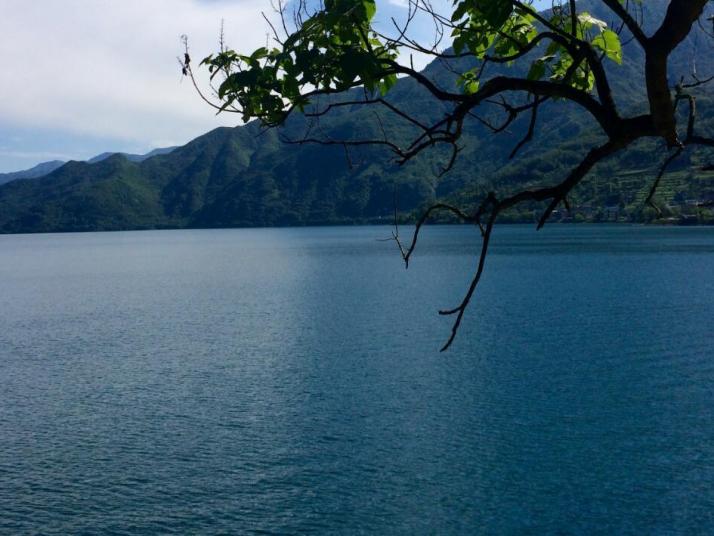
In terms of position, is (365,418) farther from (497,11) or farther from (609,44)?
(497,11)

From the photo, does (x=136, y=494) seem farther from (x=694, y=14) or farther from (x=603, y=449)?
(x=694, y=14)

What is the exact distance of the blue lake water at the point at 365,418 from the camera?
95.3 ft

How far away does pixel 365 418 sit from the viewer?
4084cm

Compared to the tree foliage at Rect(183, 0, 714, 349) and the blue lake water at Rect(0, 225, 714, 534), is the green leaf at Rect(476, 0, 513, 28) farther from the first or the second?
the blue lake water at Rect(0, 225, 714, 534)

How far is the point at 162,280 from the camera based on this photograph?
135 meters

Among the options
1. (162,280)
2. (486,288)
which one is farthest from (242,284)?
(486,288)

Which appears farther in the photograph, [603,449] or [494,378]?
[494,378]

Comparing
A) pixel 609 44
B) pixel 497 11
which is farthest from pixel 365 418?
pixel 497 11

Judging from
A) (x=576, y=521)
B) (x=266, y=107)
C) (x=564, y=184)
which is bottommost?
(x=576, y=521)

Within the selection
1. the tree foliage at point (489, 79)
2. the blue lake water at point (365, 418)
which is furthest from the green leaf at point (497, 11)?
Result: the blue lake water at point (365, 418)

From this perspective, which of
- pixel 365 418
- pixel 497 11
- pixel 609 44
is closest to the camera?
pixel 497 11

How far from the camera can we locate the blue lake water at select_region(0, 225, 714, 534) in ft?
95.3

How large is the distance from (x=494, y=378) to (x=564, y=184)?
4739 cm

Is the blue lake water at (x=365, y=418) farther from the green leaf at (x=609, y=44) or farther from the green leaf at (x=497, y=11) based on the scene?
the green leaf at (x=497, y=11)
